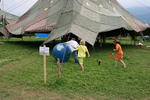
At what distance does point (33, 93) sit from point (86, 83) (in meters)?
2.17

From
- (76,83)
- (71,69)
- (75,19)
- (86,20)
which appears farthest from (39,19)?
(76,83)

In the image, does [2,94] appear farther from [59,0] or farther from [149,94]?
[59,0]

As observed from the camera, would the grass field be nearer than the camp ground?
Yes

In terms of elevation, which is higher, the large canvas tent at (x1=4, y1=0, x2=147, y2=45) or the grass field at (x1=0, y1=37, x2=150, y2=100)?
the large canvas tent at (x1=4, y1=0, x2=147, y2=45)

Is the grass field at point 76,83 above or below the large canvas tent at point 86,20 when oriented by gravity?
below

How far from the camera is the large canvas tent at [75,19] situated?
1888 centimetres

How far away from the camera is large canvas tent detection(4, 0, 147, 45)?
18.9m

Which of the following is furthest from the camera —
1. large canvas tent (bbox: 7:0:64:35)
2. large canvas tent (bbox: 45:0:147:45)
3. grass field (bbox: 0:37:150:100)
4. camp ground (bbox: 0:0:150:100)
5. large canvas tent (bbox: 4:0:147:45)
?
large canvas tent (bbox: 7:0:64:35)

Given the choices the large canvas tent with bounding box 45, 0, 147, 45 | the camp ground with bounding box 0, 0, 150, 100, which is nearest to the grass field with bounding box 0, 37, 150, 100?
the camp ground with bounding box 0, 0, 150, 100

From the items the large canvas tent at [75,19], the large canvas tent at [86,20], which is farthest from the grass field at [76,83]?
the large canvas tent at [75,19]

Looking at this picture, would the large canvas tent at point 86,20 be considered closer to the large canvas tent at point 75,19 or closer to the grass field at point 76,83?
the large canvas tent at point 75,19

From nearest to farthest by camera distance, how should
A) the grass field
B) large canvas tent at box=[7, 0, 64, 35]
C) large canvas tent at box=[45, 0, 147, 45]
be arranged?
the grass field
large canvas tent at box=[45, 0, 147, 45]
large canvas tent at box=[7, 0, 64, 35]

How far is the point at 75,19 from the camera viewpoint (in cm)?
1950

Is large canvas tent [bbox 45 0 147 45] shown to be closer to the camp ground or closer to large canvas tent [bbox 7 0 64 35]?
the camp ground
